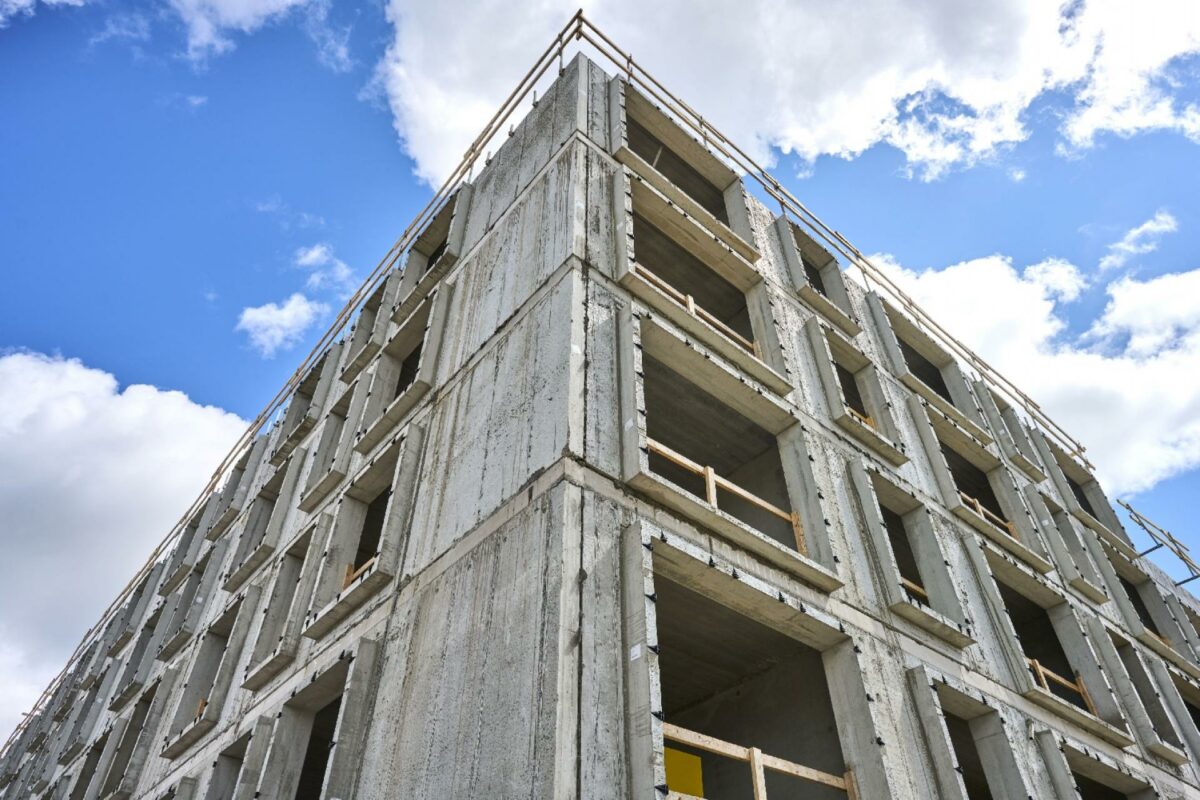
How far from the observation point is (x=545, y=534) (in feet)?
27.1

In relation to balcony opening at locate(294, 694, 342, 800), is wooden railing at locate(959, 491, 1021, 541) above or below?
above

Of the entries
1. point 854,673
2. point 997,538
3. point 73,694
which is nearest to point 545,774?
point 854,673

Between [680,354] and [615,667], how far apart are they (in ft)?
18.5

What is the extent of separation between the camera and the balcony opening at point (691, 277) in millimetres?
15281

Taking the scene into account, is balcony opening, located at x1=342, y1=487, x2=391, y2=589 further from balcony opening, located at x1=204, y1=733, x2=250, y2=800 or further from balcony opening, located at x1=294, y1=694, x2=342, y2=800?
balcony opening, located at x1=204, y1=733, x2=250, y2=800

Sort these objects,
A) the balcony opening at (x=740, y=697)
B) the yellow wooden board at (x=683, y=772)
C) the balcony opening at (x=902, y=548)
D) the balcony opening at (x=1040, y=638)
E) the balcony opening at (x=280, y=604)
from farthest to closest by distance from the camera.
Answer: the balcony opening at (x=1040, y=638), the balcony opening at (x=902, y=548), the balcony opening at (x=280, y=604), the balcony opening at (x=740, y=697), the yellow wooden board at (x=683, y=772)

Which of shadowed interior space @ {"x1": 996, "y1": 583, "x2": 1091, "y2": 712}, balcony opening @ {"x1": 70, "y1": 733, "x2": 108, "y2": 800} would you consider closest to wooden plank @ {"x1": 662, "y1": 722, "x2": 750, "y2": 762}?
shadowed interior space @ {"x1": 996, "y1": 583, "x2": 1091, "y2": 712}

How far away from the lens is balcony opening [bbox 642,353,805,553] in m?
12.6

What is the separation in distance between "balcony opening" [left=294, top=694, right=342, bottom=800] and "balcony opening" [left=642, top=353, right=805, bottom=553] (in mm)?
6510

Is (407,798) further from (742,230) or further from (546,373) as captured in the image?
(742,230)

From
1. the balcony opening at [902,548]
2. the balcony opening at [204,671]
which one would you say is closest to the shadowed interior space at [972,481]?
the balcony opening at [902,548]

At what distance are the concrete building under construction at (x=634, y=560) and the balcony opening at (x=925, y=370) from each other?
0.20 meters

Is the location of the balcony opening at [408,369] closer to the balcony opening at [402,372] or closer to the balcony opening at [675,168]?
the balcony opening at [402,372]

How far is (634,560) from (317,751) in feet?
29.9
